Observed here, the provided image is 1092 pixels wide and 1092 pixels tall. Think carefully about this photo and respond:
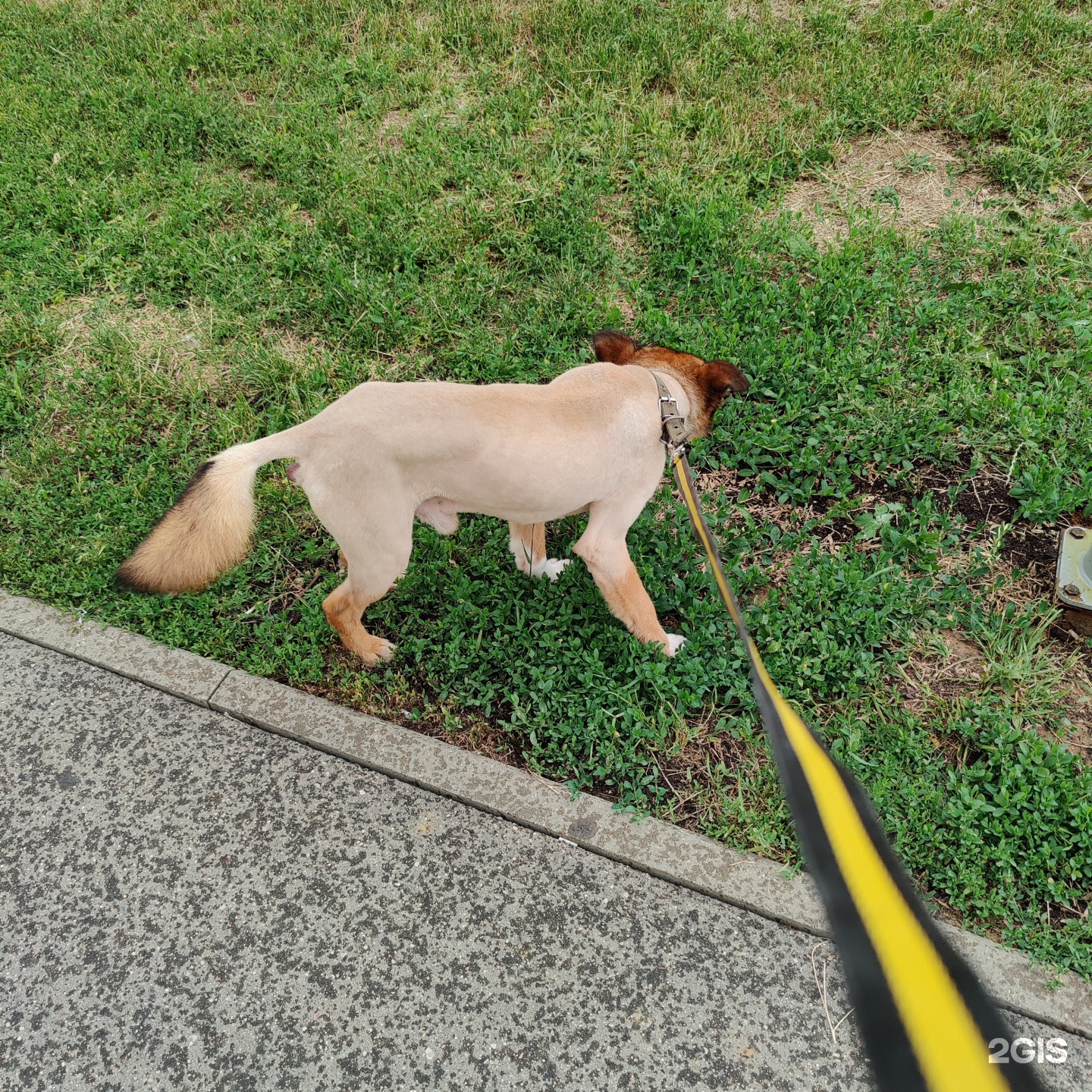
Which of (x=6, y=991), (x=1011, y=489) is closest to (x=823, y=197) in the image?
(x=1011, y=489)

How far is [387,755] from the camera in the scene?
274 centimetres

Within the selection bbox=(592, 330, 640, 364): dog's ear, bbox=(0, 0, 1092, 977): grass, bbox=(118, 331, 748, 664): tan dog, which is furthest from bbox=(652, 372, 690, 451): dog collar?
bbox=(0, 0, 1092, 977): grass

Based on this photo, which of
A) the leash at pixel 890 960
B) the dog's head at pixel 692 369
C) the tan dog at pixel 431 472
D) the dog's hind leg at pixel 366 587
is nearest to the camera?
the leash at pixel 890 960

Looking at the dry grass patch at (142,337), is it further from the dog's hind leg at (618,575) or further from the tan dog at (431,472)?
the dog's hind leg at (618,575)

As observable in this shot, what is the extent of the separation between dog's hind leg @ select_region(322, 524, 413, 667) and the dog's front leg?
2.18 feet

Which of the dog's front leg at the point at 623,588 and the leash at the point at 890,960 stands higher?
the leash at the point at 890,960

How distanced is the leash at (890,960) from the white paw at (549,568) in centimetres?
203

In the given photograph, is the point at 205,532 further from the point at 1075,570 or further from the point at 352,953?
the point at 1075,570

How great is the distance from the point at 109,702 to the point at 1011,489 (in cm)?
393

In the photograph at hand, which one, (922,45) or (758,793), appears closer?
(758,793)

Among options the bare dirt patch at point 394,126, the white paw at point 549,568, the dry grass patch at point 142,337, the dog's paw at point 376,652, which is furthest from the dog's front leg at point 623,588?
the bare dirt patch at point 394,126

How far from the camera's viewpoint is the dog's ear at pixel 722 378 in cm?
290

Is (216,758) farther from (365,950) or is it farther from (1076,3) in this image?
(1076,3)

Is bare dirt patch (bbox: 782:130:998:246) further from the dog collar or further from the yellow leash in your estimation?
the yellow leash
